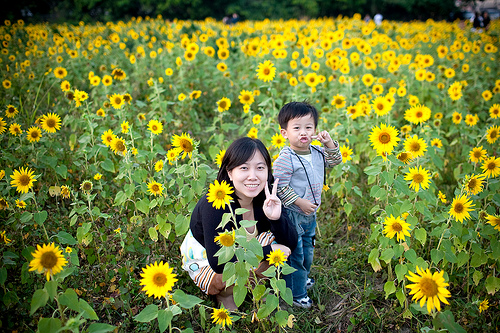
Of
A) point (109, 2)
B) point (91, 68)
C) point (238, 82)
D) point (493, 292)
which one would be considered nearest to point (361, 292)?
point (493, 292)

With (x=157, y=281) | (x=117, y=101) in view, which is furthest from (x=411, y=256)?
(x=117, y=101)

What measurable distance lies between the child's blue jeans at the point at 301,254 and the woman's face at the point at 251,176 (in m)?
0.39

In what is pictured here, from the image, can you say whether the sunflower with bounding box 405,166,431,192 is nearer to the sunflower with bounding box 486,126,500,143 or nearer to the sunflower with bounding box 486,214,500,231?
the sunflower with bounding box 486,214,500,231

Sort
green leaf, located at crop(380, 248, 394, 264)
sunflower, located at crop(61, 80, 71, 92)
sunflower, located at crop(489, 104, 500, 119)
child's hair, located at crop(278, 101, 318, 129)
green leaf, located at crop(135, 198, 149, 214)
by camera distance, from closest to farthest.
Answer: green leaf, located at crop(380, 248, 394, 264), child's hair, located at crop(278, 101, 318, 129), green leaf, located at crop(135, 198, 149, 214), sunflower, located at crop(489, 104, 500, 119), sunflower, located at crop(61, 80, 71, 92)

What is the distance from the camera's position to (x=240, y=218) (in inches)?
79.9

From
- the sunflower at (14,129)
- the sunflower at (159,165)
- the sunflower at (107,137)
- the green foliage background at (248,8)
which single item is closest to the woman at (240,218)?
the sunflower at (159,165)

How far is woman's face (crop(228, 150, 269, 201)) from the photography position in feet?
6.23

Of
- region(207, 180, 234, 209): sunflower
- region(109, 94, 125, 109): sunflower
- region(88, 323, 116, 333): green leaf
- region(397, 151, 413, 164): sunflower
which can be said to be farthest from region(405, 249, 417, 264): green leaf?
region(109, 94, 125, 109): sunflower

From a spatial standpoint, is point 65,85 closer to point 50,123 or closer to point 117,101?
point 117,101

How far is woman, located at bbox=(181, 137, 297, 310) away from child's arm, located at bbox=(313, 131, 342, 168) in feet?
1.30

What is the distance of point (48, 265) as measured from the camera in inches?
55.2

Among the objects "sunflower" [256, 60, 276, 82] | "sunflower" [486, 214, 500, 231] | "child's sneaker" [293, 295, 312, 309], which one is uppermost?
"sunflower" [256, 60, 276, 82]

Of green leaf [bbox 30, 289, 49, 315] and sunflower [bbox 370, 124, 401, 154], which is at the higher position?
sunflower [bbox 370, 124, 401, 154]

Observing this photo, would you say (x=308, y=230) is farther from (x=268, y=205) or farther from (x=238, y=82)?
(x=238, y=82)
